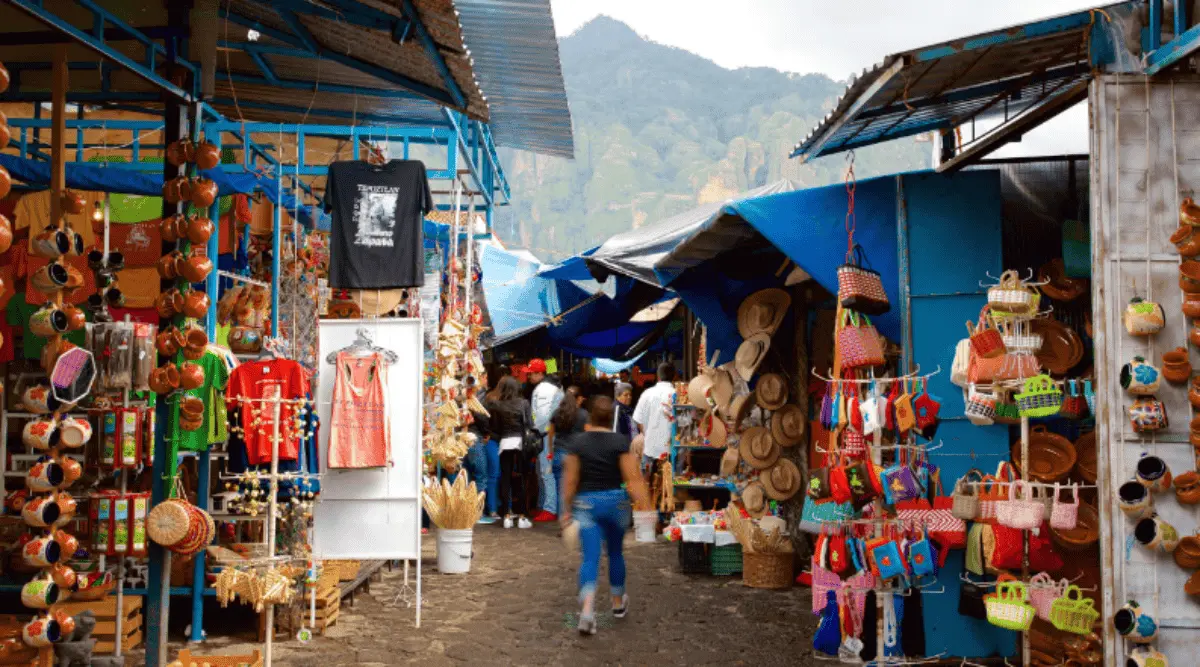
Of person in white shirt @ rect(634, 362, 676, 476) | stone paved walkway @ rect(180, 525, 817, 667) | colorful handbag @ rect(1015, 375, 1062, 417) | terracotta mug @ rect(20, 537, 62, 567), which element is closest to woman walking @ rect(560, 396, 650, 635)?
stone paved walkway @ rect(180, 525, 817, 667)

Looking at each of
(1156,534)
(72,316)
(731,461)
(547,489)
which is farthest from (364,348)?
(547,489)

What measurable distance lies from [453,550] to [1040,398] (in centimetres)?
587

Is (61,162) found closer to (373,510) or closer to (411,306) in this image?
(373,510)

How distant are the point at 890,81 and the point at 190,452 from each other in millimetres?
5148

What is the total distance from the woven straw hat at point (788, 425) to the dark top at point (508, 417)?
14.7 feet

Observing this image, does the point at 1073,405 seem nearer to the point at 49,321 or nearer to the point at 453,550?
the point at 49,321

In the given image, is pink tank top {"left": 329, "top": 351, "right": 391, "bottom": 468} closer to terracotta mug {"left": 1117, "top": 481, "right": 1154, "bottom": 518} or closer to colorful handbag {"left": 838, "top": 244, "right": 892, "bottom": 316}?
colorful handbag {"left": 838, "top": 244, "right": 892, "bottom": 316}

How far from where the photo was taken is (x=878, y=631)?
5926mm

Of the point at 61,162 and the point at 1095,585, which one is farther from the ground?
the point at 61,162

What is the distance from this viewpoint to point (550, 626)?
7.48m

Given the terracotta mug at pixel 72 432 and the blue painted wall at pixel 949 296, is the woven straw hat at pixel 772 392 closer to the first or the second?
the blue painted wall at pixel 949 296

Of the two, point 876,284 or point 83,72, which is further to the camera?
point 83,72

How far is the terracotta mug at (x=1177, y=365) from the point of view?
483 cm

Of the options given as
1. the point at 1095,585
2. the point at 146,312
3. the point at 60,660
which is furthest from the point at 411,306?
the point at 1095,585
